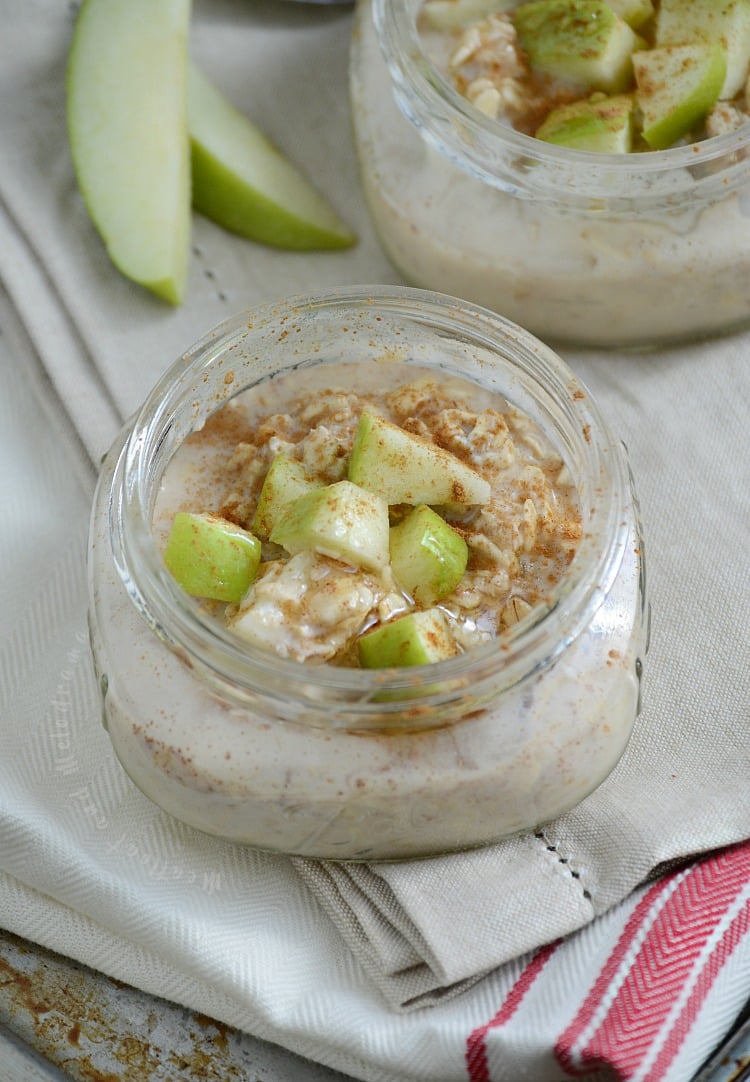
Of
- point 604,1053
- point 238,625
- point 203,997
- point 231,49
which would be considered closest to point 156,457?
point 238,625

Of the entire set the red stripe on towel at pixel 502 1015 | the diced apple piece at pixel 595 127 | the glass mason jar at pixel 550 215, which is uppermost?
the diced apple piece at pixel 595 127

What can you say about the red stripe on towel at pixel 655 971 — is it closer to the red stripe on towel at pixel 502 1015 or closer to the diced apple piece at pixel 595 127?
the red stripe on towel at pixel 502 1015

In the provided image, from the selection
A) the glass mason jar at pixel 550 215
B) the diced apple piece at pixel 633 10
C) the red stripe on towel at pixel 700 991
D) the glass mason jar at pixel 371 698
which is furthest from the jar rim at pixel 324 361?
the diced apple piece at pixel 633 10

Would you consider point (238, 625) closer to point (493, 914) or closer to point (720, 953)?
point (493, 914)

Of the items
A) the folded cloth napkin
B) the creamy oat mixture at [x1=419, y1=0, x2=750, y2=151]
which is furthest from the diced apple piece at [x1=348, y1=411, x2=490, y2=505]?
the creamy oat mixture at [x1=419, y1=0, x2=750, y2=151]

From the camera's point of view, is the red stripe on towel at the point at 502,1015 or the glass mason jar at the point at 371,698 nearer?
the glass mason jar at the point at 371,698

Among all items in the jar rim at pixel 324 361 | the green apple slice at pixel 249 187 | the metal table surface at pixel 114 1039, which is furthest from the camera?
the green apple slice at pixel 249 187

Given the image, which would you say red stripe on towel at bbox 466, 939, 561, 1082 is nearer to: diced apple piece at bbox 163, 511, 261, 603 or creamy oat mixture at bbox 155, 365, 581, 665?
creamy oat mixture at bbox 155, 365, 581, 665

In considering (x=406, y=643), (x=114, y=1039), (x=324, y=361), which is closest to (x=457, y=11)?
(x=324, y=361)
